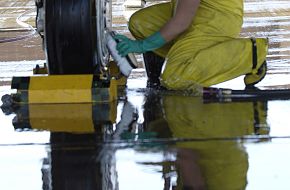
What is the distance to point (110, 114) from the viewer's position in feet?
15.0

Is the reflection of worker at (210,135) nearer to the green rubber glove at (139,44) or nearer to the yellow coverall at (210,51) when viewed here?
the yellow coverall at (210,51)

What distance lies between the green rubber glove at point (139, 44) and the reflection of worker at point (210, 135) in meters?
0.34

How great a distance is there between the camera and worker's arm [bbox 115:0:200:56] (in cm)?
498

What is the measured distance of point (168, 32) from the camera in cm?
505

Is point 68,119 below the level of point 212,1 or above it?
below

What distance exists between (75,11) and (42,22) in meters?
0.41

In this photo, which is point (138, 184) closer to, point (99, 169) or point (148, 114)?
point (99, 169)

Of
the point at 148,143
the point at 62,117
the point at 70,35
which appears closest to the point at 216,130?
the point at 148,143

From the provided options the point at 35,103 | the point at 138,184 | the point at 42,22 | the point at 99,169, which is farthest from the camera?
the point at 42,22

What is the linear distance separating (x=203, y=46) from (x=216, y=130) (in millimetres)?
1232

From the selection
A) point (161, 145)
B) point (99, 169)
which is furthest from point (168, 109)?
point (99, 169)

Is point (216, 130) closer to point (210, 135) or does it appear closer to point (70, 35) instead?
point (210, 135)

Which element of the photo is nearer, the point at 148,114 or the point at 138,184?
the point at 138,184

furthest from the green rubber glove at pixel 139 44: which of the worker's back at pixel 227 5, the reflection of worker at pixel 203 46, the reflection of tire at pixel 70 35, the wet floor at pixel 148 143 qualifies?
the worker's back at pixel 227 5
